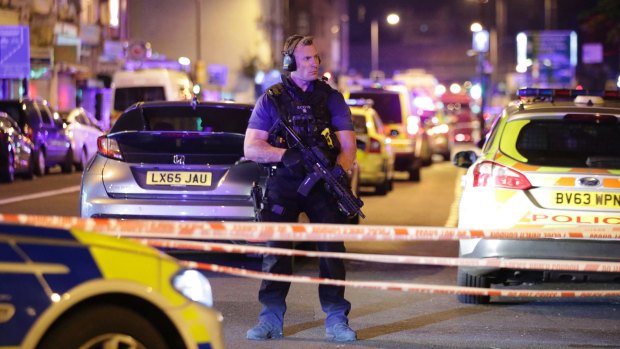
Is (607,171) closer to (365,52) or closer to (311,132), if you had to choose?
(311,132)

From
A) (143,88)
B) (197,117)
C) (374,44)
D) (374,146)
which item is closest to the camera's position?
(197,117)

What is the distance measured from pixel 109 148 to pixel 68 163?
1818cm

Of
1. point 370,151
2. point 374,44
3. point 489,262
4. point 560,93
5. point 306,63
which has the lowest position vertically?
point 489,262

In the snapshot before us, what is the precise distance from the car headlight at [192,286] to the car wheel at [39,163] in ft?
70.3

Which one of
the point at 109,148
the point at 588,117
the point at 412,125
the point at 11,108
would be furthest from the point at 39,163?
the point at 588,117

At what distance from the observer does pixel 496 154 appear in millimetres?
9000

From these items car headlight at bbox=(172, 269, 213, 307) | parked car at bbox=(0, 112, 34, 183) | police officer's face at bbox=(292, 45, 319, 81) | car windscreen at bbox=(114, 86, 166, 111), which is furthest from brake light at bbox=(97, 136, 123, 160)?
car windscreen at bbox=(114, 86, 166, 111)

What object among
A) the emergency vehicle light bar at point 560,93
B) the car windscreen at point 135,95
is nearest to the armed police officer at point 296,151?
the emergency vehicle light bar at point 560,93

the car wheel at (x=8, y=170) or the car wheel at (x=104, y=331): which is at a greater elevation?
the car wheel at (x=104, y=331)

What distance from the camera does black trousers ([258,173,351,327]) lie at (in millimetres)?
7719

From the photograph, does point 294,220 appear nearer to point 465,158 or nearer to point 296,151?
point 296,151

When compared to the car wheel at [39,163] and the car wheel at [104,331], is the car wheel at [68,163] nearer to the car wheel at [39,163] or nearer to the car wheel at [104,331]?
the car wheel at [39,163]

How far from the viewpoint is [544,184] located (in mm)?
8742

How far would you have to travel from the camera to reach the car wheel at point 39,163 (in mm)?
26250
